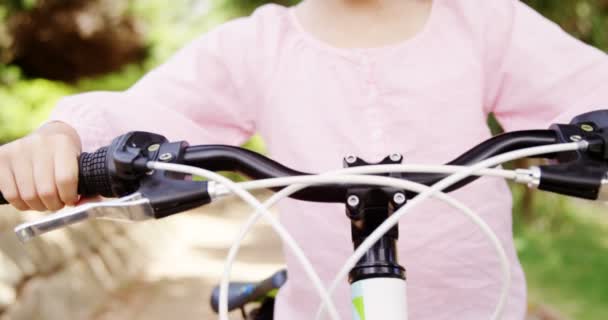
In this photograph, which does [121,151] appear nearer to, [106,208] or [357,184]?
[106,208]

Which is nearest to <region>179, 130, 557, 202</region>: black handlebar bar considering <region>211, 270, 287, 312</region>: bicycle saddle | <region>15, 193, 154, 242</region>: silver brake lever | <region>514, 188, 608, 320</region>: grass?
<region>15, 193, 154, 242</region>: silver brake lever

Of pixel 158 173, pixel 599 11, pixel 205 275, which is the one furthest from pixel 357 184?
pixel 599 11

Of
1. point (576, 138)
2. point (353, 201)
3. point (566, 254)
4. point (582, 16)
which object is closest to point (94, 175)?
point (353, 201)

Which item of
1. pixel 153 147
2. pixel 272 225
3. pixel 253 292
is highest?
pixel 153 147

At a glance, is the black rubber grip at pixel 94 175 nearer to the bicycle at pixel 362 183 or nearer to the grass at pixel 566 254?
the bicycle at pixel 362 183

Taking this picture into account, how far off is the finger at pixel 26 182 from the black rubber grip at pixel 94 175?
0.21 feet

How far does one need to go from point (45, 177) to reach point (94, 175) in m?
0.08

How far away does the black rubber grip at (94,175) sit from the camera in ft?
3.29

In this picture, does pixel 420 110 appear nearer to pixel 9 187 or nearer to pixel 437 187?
pixel 437 187

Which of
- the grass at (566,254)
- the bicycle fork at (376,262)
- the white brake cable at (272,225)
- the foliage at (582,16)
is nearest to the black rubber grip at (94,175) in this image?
the white brake cable at (272,225)

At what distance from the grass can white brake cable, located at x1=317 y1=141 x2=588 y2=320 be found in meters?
3.32

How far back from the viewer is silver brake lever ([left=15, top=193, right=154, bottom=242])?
2.98 feet

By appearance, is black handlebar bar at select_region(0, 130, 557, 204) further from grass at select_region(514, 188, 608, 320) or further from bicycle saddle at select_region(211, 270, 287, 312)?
grass at select_region(514, 188, 608, 320)

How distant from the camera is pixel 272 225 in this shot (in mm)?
Answer: 864
